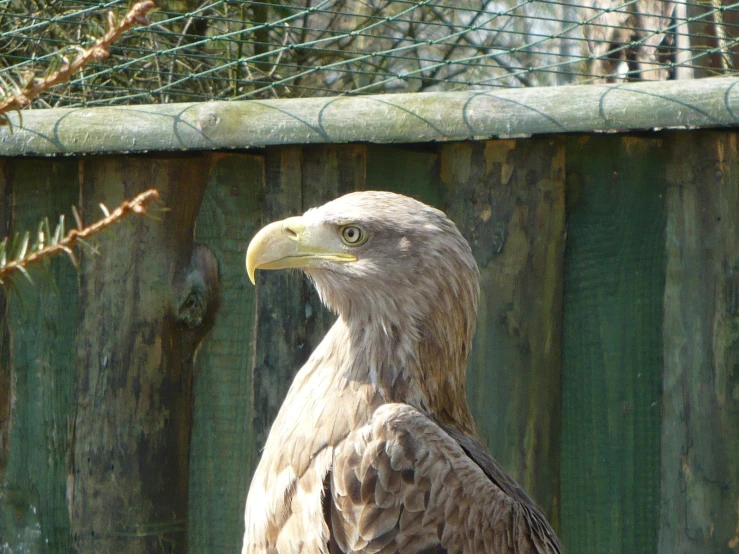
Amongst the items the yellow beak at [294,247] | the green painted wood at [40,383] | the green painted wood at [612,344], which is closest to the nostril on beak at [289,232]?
the yellow beak at [294,247]

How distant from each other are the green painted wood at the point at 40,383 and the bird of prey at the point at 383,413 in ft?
3.58

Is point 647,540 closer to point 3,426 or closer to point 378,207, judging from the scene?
point 378,207

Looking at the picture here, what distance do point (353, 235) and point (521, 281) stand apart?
27.2 inches

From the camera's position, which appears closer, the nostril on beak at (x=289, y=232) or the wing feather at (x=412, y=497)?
the wing feather at (x=412, y=497)

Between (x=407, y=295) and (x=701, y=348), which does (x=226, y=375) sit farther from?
(x=701, y=348)

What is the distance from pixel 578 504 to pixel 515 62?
15.8 ft

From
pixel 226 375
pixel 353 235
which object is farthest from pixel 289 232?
pixel 226 375

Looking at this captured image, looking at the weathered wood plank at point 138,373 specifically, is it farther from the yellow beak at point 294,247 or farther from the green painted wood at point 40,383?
the yellow beak at point 294,247

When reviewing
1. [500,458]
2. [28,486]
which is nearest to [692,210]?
[500,458]

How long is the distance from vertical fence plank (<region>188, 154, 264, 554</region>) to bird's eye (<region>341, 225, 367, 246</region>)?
0.65 m

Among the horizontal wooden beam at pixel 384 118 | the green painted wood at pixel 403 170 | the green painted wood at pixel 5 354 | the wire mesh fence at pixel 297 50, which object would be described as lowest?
the green painted wood at pixel 5 354

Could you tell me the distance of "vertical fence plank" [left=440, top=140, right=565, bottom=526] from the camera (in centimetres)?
315

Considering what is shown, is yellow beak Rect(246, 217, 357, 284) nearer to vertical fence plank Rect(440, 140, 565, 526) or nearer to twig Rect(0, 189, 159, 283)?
vertical fence plank Rect(440, 140, 565, 526)

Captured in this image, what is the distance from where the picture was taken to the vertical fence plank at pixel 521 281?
10.3 feet
